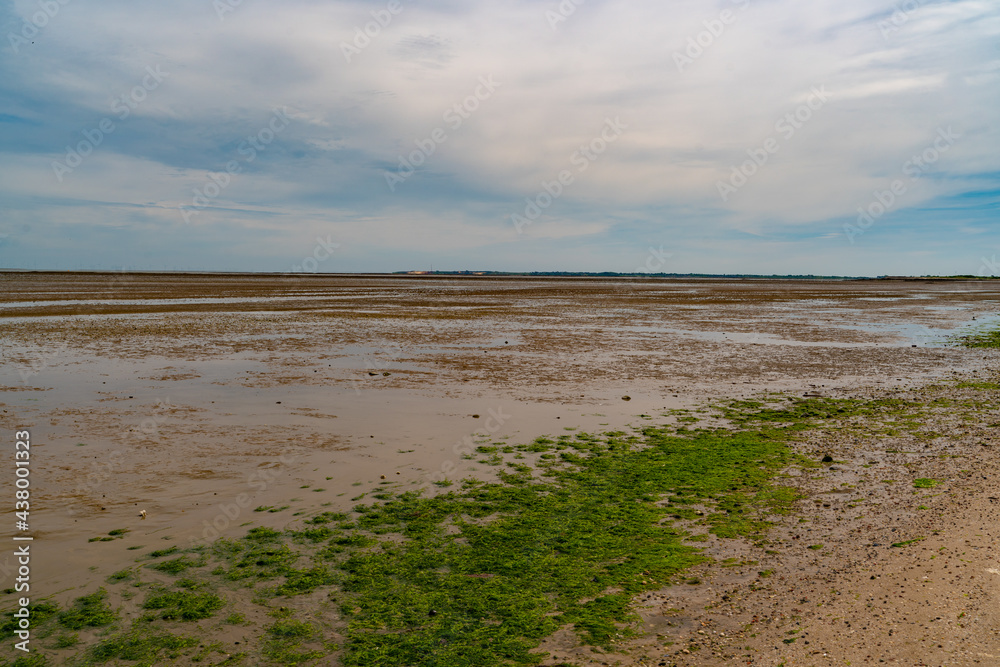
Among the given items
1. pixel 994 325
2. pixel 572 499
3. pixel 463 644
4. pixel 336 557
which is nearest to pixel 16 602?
pixel 336 557

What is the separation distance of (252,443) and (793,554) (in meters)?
9.63

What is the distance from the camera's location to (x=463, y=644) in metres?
5.21

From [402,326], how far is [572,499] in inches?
999

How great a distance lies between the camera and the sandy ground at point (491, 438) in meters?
5.30

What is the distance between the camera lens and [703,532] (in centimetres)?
736

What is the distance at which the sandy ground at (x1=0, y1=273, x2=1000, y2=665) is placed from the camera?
17.4ft

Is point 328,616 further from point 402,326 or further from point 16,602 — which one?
point 402,326

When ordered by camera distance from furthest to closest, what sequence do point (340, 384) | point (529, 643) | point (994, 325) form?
point (994, 325) < point (340, 384) < point (529, 643)

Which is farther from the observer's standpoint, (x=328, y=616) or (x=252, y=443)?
(x=252, y=443)

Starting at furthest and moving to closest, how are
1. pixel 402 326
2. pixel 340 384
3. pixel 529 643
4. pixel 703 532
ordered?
pixel 402 326
pixel 340 384
pixel 703 532
pixel 529 643

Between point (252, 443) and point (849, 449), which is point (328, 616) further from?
point (849, 449)

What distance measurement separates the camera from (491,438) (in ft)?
38.7

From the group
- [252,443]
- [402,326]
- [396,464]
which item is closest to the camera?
[396,464]

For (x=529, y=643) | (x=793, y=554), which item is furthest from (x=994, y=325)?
(x=529, y=643)
